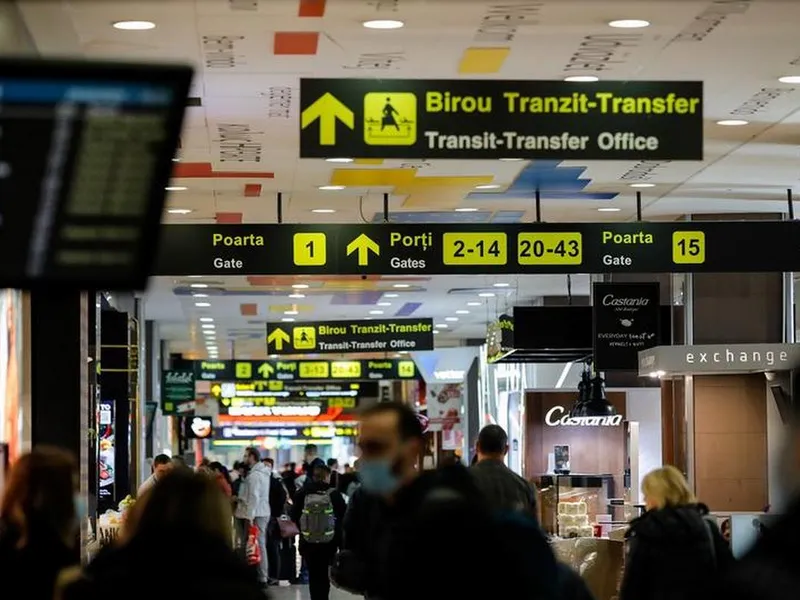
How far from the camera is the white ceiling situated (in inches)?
331

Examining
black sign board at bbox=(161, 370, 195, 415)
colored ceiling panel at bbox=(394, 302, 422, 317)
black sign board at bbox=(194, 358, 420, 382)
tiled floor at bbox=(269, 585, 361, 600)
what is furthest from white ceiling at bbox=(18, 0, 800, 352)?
black sign board at bbox=(161, 370, 195, 415)

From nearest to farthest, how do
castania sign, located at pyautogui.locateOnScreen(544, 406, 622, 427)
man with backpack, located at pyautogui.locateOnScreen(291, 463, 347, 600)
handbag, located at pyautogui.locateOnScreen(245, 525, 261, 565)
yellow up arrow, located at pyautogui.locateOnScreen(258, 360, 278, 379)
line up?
man with backpack, located at pyautogui.locateOnScreen(291, 463, 347, 600) → handbag, located at pyautogui.locateOnScreen(245, 525, 261, 565) → castania sign, located at pyautogui.locateOnScreen(544, 406, 622, 427) → yellow up arrow, located at pyautogui.locateOnScreen(258, 360, 278, 379)

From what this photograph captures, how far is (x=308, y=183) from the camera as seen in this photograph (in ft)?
45.8

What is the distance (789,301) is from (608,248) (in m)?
4.20

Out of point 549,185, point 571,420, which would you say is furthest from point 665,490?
point 571,420

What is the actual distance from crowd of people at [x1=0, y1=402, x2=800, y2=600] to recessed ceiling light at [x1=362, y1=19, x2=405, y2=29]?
92.8 inches

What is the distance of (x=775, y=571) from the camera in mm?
2484

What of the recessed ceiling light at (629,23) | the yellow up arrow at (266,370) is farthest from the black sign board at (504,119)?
the yellow up arrow at (266,370)

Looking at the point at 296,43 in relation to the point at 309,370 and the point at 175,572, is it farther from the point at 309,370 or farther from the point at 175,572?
the point at 309,370

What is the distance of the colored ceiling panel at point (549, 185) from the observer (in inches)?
519

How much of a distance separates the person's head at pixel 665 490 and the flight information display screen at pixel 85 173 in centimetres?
484

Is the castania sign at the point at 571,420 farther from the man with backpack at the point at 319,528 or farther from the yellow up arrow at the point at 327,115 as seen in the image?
the yellow up arrow at the point at 327,115

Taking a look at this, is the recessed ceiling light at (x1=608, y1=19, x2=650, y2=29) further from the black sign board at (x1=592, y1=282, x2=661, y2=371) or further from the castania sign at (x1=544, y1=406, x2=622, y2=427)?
the castania sign at (x1=544, y1=406, x2=622, y2=427)

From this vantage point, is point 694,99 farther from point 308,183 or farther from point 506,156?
point 308,183
